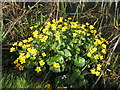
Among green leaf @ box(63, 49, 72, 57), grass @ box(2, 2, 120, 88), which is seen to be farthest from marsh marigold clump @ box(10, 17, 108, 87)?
grass @ box(2, 2, 120, 88)

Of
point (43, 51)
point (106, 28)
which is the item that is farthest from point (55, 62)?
point (106, 28)

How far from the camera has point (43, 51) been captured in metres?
3.05

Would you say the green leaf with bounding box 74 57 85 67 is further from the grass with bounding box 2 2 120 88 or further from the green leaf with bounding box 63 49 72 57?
the grass with bounding box 2 2 120 88

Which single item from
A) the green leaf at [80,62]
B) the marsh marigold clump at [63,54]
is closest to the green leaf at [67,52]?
the marsh marigold clump at [63,54]

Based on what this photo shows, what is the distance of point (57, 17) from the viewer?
3520mm

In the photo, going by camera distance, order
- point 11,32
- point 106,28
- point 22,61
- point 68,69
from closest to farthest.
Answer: point 22,61
point 68,69
point 11,32
point 106,28

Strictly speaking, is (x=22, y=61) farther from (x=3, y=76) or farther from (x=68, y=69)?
(x=68, y=69)

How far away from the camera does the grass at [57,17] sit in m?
3.20

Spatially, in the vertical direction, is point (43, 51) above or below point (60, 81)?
above

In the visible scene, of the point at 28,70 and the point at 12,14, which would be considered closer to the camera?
the point at 28,70

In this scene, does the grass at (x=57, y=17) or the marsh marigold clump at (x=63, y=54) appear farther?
the grass at (x=57, y=17)

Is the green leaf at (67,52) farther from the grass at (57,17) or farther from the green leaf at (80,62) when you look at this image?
the grass at (57,17)

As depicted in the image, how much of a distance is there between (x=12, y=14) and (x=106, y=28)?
1.18m

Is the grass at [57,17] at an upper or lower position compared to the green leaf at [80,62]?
upper
